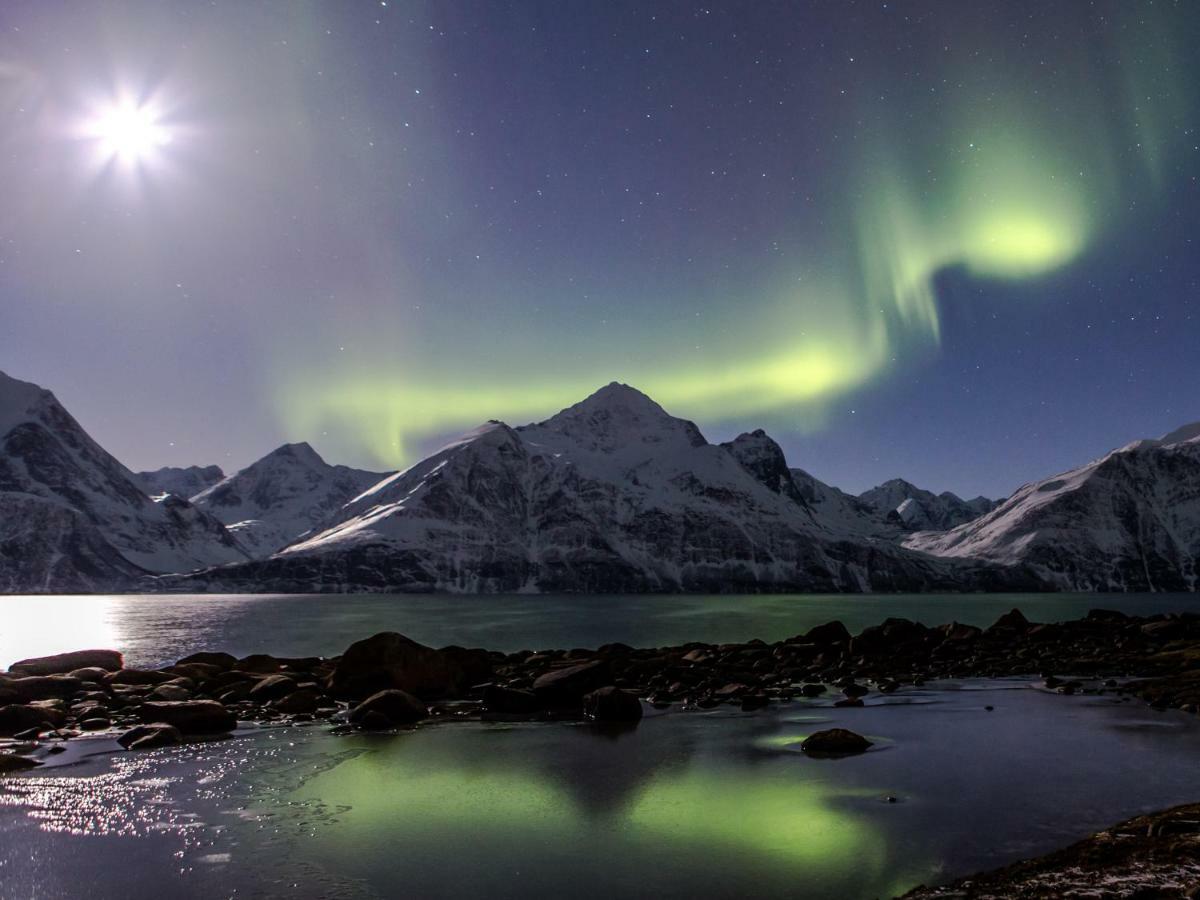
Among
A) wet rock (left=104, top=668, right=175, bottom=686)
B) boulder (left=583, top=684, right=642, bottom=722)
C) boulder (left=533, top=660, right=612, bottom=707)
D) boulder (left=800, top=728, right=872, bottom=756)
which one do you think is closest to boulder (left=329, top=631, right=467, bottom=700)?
boulder (left=533, top=660, right=612, bottom=707)

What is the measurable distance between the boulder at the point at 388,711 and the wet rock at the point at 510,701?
322cm

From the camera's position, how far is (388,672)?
118 ft

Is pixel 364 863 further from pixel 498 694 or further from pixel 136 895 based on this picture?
pixel 498 694

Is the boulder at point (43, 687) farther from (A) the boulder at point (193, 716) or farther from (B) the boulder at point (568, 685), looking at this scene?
(B) the boulder at point (568, 685)

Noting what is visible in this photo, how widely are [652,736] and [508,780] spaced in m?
7.64

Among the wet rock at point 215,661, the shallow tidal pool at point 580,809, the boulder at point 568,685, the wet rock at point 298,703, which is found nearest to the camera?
the shallow tidal pool at point 580,809

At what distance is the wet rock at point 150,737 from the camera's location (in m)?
24.0

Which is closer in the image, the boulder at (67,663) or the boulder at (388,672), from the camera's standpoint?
the boulder at (388,672)

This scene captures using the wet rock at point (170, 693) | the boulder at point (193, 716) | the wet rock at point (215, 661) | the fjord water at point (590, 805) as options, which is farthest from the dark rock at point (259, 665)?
the fjord water at point (590, 805)

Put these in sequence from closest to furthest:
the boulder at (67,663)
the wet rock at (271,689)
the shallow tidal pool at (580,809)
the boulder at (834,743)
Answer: the shallow tidal pool at (580,809) < the boulder at (834,743) < the wet rock at (271,689) < the boulder at (67,663)

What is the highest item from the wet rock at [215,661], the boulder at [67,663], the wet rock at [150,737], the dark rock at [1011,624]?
the boulder at [67,663]

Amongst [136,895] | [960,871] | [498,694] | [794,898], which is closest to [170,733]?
[498,694]

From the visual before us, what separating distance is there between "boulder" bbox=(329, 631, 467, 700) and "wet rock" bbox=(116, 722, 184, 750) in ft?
35.5

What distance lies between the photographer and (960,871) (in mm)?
12086
